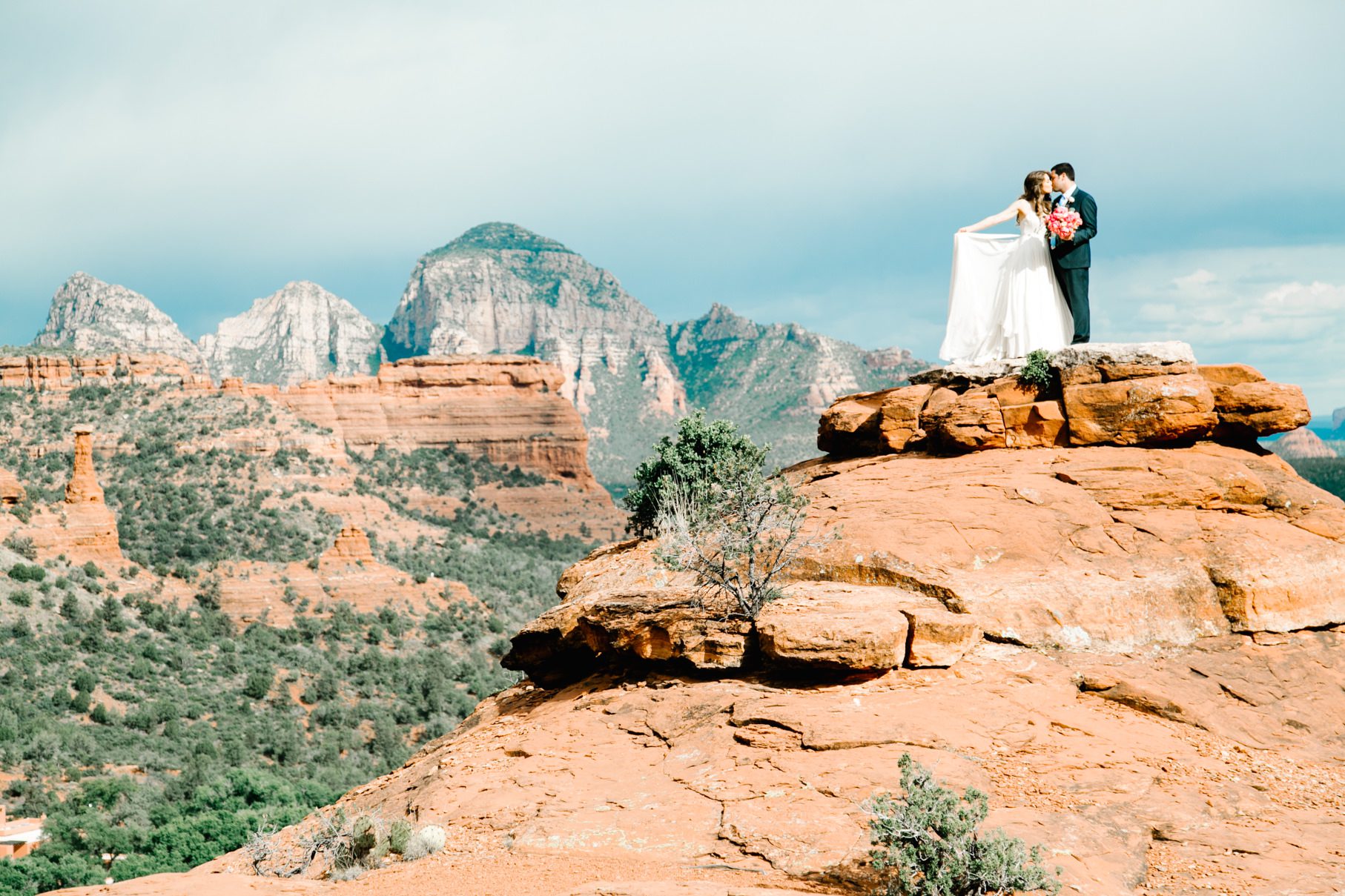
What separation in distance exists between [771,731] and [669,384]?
6514 inches

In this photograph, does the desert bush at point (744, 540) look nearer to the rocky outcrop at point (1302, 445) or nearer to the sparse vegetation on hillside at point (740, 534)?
the sparse vegetation on hillside at point (740, 534)

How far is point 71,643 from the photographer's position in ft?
113

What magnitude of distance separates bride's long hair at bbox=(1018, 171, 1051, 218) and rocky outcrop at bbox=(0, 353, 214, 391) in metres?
68.1

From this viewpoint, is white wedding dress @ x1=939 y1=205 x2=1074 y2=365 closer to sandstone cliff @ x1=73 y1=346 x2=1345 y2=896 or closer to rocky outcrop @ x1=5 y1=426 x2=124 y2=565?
sandstone cliff @ x1=73 y1=346 x2=1345 y2=896

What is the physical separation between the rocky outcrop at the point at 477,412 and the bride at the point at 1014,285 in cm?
8070

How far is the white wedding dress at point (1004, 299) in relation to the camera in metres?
13.4

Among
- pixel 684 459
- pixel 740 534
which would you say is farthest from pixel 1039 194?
pixel 684 459

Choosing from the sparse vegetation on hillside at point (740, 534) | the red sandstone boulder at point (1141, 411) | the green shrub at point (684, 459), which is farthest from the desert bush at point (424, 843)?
the red sandstone boulder at point (1141, 411)

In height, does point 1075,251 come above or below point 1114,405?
above

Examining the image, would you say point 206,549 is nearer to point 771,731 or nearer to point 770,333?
point 771,731

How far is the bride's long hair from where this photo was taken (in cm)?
1323

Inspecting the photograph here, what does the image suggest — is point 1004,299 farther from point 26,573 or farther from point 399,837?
point 26,573

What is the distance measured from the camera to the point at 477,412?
3816 inches

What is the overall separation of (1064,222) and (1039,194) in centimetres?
64
